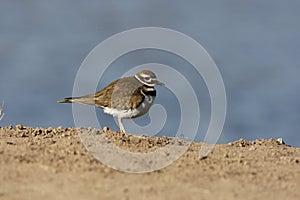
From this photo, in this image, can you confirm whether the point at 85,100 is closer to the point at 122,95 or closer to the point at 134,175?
the point at 122,95

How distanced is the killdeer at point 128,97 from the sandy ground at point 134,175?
1811 mm

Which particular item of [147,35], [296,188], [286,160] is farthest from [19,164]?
[147,35]

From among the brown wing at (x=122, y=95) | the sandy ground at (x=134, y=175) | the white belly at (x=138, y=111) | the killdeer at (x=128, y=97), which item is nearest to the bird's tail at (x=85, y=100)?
the killdeer at (x=128, y=97)

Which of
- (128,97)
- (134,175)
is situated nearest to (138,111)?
(128,97)

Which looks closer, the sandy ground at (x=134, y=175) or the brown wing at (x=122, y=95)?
the sandy ground at (x=134, y=175)

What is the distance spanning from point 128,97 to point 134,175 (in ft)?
13.3

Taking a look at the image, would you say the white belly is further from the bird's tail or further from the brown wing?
the bird's tail

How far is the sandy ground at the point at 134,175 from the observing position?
6.10 meters

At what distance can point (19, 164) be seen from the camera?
22.9 ft

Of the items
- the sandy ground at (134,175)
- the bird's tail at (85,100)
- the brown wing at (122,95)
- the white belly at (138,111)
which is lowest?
the sandy ground at (134,175)

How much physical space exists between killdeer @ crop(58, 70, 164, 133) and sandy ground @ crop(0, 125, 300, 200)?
181cm

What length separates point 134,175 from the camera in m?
6.75

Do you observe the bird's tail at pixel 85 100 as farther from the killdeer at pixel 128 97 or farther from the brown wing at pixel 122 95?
the brown wing at pixel 122 95

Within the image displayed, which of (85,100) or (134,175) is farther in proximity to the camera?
(85,100)
